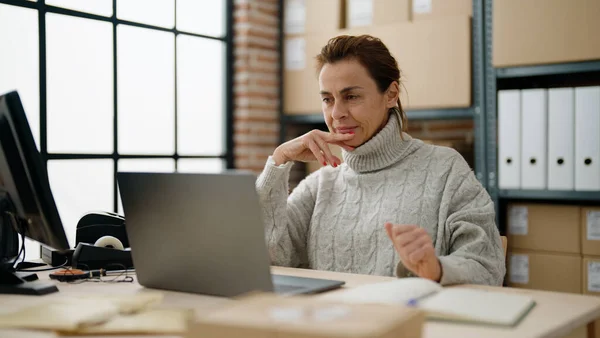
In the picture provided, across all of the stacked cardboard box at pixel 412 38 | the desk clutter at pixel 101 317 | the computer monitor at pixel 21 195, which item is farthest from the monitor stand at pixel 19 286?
the stacked cardboard box at pixel 412 38

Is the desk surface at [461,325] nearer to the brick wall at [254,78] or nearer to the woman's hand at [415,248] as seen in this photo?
the woman's hand at [415,248]

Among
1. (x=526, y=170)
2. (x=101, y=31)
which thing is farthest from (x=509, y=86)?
(x=101, y=31)

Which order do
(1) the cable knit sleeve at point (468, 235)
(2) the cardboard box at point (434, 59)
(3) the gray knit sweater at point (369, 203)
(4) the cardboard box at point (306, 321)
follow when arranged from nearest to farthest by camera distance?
(4) the cardboard box at point (306, 321), (1) the cable knit sleeve at point (468, 235), (3) the gray knit sweater at point (369, 203), (2) the cardboard box at point (434, 59)

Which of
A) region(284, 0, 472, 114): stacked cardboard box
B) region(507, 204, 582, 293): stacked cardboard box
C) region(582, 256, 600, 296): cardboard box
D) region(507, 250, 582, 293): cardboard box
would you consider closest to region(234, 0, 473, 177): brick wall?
region(284, 0, 472, 114): stacked cardboard box

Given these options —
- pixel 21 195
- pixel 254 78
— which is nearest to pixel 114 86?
pixel 254 78

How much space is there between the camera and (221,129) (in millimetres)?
3557

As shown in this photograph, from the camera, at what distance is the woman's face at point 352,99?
6.31 ft

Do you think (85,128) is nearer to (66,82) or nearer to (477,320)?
(66,82)

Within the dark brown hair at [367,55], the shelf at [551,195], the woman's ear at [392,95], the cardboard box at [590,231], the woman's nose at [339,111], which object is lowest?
the cardboard box at [590,231]

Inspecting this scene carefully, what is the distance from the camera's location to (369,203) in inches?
75.0

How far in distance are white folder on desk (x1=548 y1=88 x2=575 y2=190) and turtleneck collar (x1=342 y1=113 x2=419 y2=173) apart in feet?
3.21

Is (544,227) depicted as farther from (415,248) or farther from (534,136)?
(415,248)

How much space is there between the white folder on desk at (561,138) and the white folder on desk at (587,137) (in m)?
0.02

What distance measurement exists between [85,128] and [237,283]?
6.22 feet
